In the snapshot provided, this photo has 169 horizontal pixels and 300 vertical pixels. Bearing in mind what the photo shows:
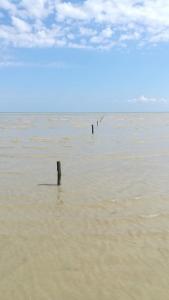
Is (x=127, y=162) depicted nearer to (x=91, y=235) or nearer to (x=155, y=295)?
(x=91, y=235)

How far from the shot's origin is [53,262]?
367 inches

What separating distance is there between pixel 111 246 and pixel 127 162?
1478 centimetres

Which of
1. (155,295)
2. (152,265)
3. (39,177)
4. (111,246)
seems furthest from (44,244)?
(39,177)

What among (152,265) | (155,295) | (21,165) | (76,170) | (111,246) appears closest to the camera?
(155,295)

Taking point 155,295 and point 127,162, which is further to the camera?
point 127,162

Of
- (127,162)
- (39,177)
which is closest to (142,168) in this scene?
(127,162)

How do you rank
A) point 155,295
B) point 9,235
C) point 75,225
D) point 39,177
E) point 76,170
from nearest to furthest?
point 155,295
point 9,235
point 75,225
point 39,177
point 76,170

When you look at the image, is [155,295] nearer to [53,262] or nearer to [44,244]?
[53,262]

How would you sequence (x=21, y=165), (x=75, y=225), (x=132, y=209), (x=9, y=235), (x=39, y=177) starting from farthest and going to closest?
(x=21, y=165)
(x=39, y=177)
(x=132, y=209)
(x=75, y=225)
(x=9, y=235)

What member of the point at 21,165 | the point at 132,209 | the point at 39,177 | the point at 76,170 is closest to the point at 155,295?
the point at 132,209

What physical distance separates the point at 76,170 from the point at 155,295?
1411 cm

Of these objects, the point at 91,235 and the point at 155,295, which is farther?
the point at 91,235

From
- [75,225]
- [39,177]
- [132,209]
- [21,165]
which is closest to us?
[75,225]

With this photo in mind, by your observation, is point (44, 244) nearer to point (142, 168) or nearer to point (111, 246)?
point (111, 246)
